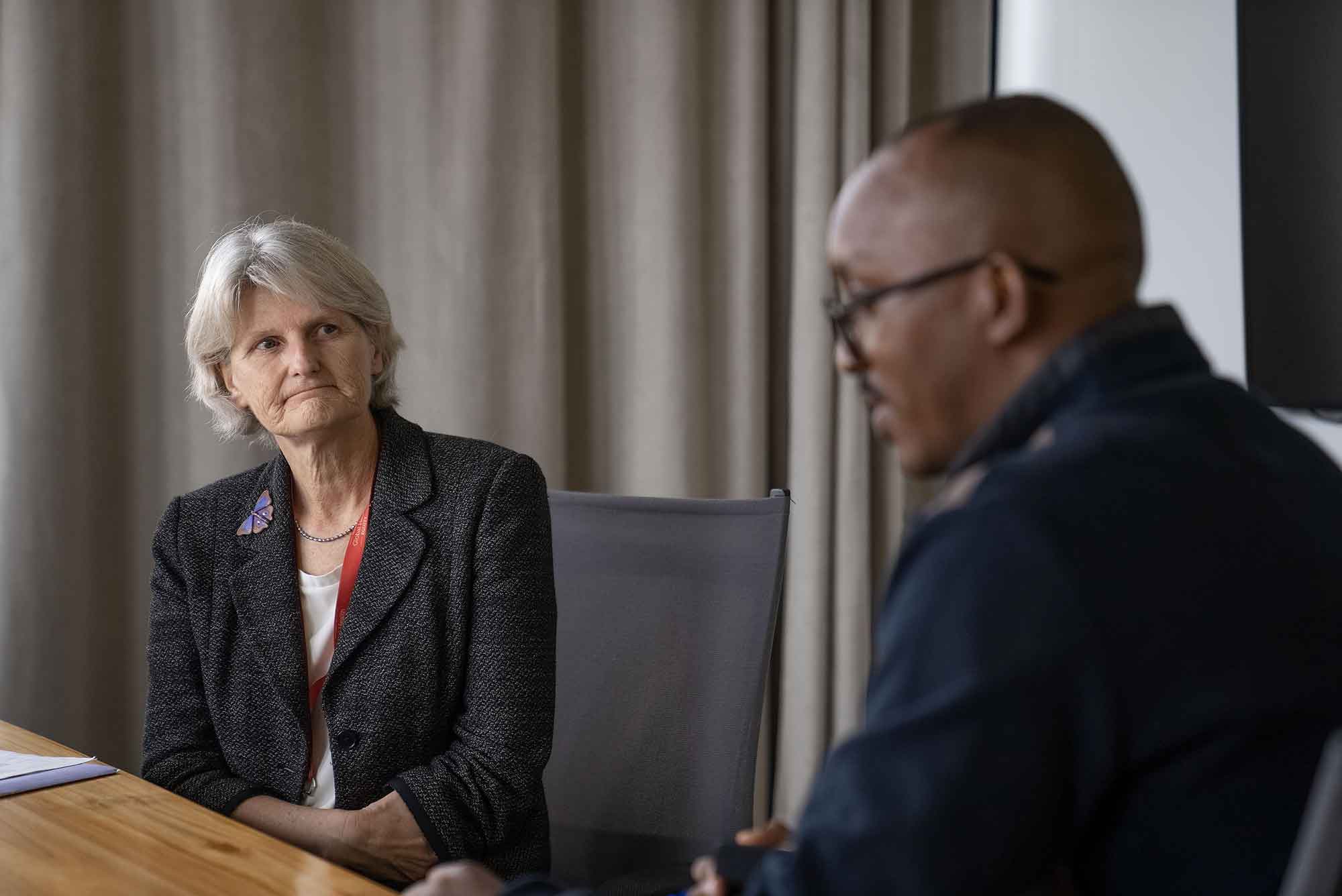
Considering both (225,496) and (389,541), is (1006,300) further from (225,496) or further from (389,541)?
(225,496)

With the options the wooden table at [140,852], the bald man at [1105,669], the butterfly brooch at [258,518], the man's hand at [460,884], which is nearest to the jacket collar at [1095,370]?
the bald man at [1105,669]

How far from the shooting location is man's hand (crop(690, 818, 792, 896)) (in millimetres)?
884

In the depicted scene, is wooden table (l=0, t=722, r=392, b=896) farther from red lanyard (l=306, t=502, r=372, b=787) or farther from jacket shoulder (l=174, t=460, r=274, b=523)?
jacket shoulder (l=174, t=460, r=274, b=523)

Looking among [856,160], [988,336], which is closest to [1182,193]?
[856,160]

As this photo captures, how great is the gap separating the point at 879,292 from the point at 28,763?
1217mm

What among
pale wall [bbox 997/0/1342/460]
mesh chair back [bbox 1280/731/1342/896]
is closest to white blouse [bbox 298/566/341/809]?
mesh chair back [bbox 1280/731/1342/896]

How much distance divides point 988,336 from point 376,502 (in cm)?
116

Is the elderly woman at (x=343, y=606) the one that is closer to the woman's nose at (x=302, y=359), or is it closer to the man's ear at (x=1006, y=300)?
the woman's nose at (x=302, y=359)

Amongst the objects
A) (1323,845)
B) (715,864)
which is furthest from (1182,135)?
(1323,845)

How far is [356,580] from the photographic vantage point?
174 cm

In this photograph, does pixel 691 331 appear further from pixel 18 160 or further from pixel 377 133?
pixel 18 160

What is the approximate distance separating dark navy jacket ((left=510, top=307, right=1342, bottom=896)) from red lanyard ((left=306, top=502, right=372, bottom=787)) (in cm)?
114

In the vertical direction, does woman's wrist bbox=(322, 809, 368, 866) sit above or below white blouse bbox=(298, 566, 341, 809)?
below

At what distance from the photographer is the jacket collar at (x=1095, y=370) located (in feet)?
2.62
